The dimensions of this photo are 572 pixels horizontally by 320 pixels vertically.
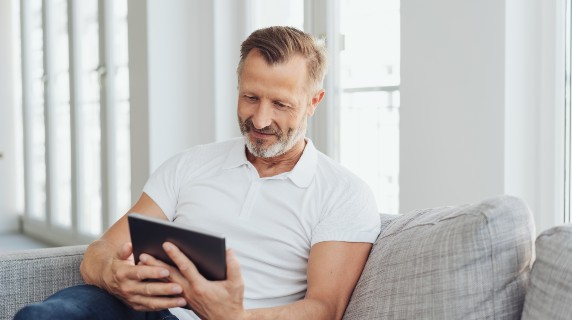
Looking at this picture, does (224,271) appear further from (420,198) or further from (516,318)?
(420,198)

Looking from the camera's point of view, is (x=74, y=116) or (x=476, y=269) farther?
(x=74, y=116)

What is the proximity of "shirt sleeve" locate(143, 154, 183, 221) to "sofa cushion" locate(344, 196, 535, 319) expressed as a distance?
2.20 ft

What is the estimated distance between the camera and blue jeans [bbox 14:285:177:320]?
54.4 inches

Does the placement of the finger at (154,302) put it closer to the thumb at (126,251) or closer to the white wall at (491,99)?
the thumb at (126,251)

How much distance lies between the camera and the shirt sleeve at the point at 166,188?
6.02ft

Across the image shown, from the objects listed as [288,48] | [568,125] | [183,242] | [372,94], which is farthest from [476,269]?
[372,94]

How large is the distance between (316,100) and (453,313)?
0.76 meters

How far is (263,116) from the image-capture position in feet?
5.70

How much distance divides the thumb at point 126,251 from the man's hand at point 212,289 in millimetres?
193

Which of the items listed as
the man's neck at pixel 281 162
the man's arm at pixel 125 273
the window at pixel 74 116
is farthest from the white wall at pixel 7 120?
the man's neck at pixel 281 162

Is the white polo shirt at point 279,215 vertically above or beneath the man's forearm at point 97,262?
above

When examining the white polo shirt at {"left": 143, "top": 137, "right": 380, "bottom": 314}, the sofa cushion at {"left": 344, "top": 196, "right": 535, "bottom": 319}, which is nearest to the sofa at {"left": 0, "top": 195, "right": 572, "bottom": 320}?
the sofa cushion at {"left": 344, "top": 196, "right": 535, "bottom": 319}

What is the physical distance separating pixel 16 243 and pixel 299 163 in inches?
174

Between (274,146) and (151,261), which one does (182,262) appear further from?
(274,146)
